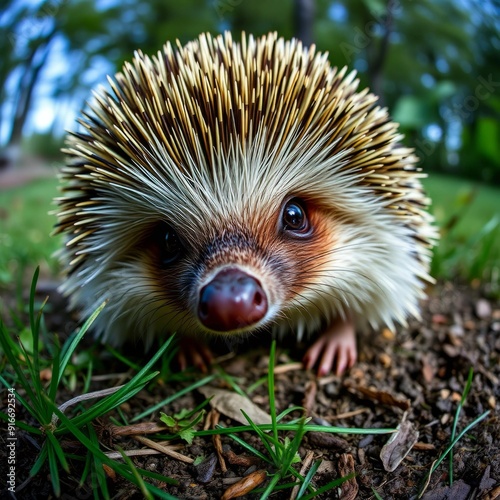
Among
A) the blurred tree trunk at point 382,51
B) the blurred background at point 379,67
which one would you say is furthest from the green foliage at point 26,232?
the blurred tree trunk at point 382,51

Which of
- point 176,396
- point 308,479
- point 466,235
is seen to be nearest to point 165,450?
point 176,396

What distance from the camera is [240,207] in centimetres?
158

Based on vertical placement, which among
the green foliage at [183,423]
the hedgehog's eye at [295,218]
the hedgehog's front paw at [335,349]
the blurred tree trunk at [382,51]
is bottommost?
the green foliage at [183,423]

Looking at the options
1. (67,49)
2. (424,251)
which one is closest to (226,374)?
(424,251)

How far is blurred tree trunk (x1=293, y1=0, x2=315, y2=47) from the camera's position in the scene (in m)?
3.50

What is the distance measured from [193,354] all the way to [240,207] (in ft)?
2.40

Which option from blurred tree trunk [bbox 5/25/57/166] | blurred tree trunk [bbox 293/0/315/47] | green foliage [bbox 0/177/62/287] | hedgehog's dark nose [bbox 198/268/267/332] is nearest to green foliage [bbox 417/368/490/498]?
hedgehog's dark nose [bbox 198/268/267/332]

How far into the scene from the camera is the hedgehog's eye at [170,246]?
1.72 meters

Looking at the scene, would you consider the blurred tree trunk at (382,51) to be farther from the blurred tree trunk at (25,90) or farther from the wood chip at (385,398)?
the blurred tree trunk at (25,90)

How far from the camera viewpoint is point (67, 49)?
316 inches

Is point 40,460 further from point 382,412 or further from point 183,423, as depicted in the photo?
point 382,412

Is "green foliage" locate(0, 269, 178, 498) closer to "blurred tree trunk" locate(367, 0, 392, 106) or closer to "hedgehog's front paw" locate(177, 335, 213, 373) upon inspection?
"hedgehog's front paw" locate(177, 335, 213, 373)

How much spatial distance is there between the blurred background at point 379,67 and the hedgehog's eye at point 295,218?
130 centimetres

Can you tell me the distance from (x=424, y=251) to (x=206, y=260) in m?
1.03
